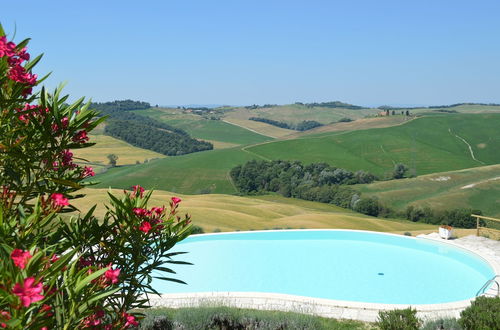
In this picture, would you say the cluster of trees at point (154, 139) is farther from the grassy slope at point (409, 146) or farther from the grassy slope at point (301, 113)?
the grassy slope at point (301, 113)

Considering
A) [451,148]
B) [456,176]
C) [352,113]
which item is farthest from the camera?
[352,113]

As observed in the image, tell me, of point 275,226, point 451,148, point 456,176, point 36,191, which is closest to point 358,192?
point 456,176

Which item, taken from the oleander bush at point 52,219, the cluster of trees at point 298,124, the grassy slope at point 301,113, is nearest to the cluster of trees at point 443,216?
the oleander bush at point 52,219

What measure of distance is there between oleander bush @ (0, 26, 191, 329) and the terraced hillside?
183ft

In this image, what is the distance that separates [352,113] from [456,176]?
413 feet

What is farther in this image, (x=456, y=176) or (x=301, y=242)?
(x=456, y=176)

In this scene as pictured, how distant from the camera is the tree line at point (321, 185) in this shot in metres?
40.0

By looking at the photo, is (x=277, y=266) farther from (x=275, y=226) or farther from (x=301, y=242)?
(x=275, y=226)

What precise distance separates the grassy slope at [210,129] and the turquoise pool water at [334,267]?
94594mm

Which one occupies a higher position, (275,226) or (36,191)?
(36,191)

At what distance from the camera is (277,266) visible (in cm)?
1507

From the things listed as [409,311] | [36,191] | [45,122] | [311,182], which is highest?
[45,122]

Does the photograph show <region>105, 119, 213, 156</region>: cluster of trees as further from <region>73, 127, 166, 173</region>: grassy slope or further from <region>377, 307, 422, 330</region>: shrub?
<region>377, 307, 422, 330</region>: shrub

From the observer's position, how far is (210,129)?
12925cm
